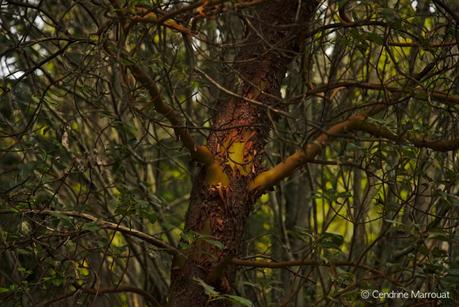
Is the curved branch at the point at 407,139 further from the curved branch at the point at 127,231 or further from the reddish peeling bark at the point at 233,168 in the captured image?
the curved branch at the point at 127,231

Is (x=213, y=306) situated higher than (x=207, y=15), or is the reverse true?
(x=207, y=15)

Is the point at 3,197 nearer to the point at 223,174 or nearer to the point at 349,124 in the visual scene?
the point at 223,174

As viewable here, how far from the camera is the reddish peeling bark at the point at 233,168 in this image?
2.71m

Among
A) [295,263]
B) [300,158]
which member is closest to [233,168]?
[300,158]

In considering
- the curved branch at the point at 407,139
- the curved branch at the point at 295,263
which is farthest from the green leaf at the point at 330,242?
the curved branch at the point at 407,139

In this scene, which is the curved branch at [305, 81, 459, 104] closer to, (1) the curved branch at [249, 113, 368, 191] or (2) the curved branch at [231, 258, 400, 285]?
(1) the curved branch at [249, 113, 368, 191]

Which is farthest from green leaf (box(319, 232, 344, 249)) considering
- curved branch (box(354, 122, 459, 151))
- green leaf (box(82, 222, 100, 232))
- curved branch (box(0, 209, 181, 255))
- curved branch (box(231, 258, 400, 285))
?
green leaf (box(82, 222, 100, 232))

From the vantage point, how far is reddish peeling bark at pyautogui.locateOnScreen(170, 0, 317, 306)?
8.91 feet

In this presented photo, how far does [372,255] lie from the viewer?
463 centimetres

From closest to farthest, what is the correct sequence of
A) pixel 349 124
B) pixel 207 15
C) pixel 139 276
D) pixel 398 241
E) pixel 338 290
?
1. pixel 207 15
2. pixel 349 124
3. pixel 338 290
4. pixel 398 241
5. pixel 139 276

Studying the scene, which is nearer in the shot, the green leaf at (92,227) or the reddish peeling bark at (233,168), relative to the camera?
the green leaf at (92,227)

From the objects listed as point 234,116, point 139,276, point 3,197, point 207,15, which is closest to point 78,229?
point 3,197

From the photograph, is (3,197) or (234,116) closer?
(234,116)

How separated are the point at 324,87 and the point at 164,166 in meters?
3.32
